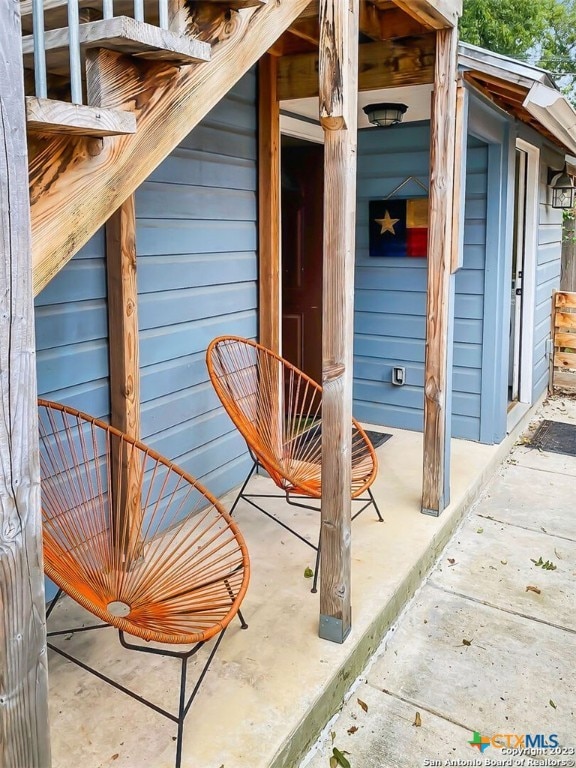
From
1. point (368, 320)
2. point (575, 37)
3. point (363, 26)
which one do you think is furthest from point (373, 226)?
point (575, 37)

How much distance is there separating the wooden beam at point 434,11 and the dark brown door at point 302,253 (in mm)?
1726

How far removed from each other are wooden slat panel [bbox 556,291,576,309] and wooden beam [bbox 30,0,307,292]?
5.20 m

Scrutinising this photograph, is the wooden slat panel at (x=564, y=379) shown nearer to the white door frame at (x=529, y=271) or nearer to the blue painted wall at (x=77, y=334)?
the white door frame at (x=529, y=271)

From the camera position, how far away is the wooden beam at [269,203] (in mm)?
3400

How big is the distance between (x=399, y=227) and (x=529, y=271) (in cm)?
144

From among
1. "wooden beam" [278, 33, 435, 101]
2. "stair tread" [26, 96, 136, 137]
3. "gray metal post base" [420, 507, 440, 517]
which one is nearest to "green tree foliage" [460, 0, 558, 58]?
"wooden beam" [278, 33, 435, 101]

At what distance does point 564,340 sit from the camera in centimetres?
619

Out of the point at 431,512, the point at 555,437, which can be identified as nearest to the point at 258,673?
the point at 431,512

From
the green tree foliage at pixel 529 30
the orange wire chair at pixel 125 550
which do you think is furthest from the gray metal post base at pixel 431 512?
the green tree foliage at pixel 529 30

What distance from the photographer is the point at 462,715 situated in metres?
2.12

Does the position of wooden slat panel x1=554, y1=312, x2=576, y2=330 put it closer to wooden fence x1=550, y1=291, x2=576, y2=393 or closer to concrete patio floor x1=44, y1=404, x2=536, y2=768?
wooden fence x1=550, y1=291, x2=576, y2=393

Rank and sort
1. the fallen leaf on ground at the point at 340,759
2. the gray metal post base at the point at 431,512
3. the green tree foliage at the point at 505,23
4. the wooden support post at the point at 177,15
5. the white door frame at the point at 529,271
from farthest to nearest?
the green tree foliage at the point at 505,23 < the white door frame at the point at 529,271 < the gray metal post base at the point at 431,512 < the fallen leaf on ground at the point at 340,759 < the wooden support post at the point at 177,15

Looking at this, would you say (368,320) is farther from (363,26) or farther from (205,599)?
(205,599)

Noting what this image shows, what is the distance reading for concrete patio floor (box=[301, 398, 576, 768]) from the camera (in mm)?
1997
